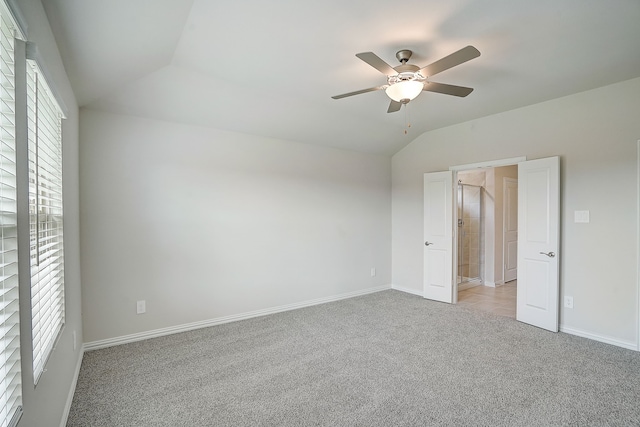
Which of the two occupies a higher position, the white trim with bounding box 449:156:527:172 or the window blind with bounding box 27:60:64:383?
the white trim with bounding box 449:156:527:172

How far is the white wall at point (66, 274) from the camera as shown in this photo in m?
1.15

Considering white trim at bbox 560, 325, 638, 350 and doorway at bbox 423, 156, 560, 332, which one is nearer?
white trim at bbox 560, 325, 638, 350

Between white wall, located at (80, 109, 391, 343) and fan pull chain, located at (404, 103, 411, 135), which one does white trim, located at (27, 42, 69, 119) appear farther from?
fan pull chain, located at (404, 103, 411, 135)

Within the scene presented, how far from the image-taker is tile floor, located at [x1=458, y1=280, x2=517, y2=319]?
4.19m

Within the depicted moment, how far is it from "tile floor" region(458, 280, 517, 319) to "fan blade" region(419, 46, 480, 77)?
11.0ft

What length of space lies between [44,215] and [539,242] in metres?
4.53

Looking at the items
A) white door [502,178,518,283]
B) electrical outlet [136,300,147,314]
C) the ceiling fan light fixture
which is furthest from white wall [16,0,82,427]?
white door [502,178,518,283]

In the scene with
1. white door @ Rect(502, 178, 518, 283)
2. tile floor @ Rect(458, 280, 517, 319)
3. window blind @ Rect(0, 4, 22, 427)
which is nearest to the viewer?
window blind @ Rect(0, 4, 22, 427)

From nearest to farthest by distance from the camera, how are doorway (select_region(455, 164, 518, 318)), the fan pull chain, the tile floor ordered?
the fan pull chain, the tile floor, doorway (select_region(455, 164, 518, 318))

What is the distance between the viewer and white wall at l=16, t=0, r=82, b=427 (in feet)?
3.77

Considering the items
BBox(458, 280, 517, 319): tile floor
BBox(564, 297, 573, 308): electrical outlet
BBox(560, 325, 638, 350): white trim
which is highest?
BBox(564, 297, 573, 308): electrical outlet

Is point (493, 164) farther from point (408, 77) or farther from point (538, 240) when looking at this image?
point (408, 77)

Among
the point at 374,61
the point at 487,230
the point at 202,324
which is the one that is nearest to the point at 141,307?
the point at 202,324

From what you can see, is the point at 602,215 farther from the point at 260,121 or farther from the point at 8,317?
the point at 8,317
